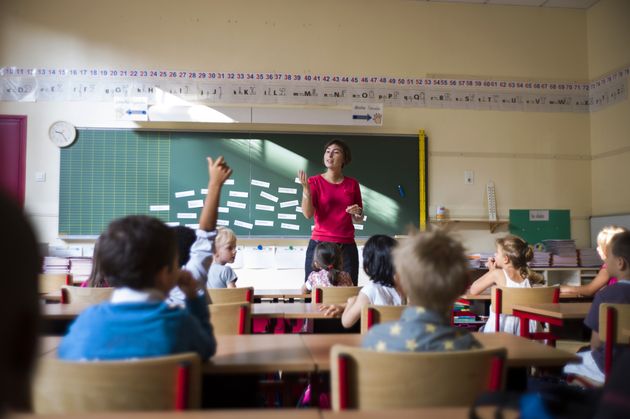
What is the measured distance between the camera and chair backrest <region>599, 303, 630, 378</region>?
80.7 inches

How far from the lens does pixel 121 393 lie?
3.37 ft

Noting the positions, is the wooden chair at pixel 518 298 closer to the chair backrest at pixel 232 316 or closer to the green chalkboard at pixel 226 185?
the chair backrest at pixel 232 316

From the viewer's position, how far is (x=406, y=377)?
3.58 feet

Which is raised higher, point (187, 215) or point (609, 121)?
point (609, 121)

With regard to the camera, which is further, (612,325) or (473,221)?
(473,221)

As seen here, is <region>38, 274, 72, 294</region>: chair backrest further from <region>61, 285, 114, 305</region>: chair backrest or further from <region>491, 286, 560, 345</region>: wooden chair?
<region>491, 286, 560, 345</region>: wooden chair

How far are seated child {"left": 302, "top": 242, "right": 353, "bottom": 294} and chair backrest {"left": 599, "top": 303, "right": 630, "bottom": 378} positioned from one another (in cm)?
173

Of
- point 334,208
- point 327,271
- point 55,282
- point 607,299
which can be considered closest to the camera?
point 607,299

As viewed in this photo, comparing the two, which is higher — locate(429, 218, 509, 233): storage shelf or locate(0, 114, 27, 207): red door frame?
locate(0, 114, 27, 207): red door frame

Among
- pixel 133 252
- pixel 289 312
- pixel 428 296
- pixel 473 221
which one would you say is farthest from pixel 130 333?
pixel 473 221

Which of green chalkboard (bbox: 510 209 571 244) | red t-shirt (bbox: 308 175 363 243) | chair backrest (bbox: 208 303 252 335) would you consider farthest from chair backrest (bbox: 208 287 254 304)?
green chalkboard (bbox: 510 209 571 244)

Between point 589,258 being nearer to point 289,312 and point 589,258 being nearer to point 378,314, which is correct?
point 289,312

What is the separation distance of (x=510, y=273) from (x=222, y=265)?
192cm

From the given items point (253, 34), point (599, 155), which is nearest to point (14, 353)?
point (253, 34)
